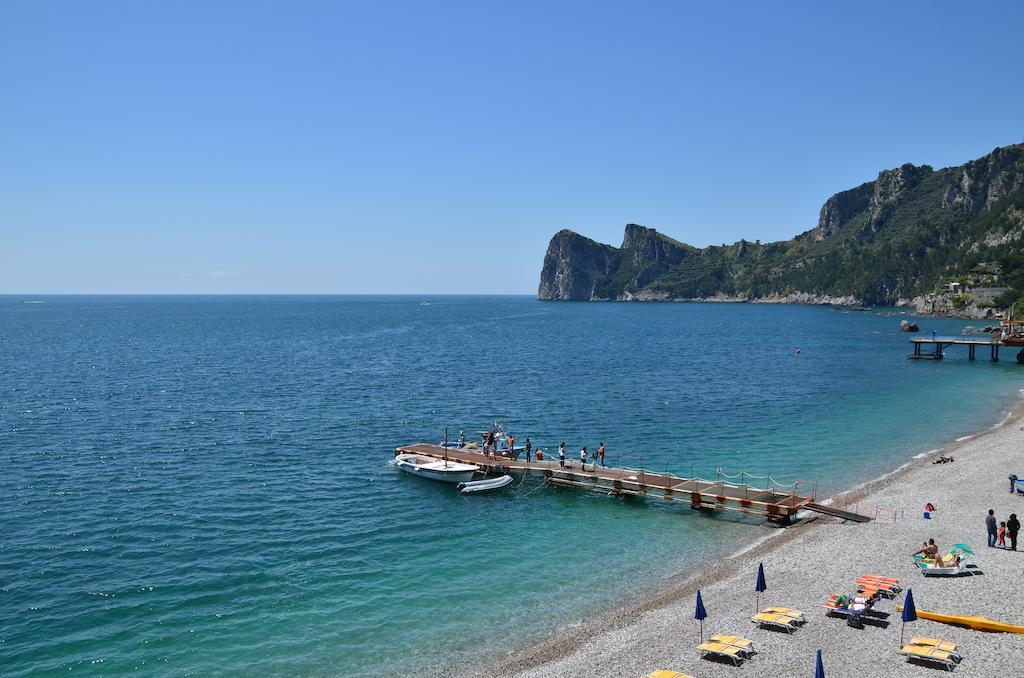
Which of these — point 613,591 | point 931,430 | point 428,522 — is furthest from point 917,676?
point 931,430

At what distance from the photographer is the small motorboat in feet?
141

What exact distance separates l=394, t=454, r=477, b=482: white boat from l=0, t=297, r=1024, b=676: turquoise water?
0.74 m

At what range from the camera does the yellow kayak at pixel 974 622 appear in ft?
72.3

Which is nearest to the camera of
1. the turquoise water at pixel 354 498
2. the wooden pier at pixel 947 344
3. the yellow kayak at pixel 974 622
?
the yellow kayak at pixel 974 622

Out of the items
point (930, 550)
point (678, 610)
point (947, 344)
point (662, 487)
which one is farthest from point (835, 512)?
point (947, 344)

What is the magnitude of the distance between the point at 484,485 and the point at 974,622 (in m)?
26.4

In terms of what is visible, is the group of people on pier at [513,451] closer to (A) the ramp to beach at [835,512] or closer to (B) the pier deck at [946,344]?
(A) the ramp to beach at [835,512]

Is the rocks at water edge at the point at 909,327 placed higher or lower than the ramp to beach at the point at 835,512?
higher

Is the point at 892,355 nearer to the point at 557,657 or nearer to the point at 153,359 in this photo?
the point at 557,657

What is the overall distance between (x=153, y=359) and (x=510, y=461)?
8469 cm

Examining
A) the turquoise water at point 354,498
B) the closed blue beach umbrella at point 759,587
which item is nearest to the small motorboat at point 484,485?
the turquoise water at point 354,498

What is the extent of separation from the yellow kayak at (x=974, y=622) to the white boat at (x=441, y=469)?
27.1 meters

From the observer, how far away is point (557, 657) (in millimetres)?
22781

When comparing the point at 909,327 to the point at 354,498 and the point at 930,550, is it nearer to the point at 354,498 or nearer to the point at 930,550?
the point at 930,550
